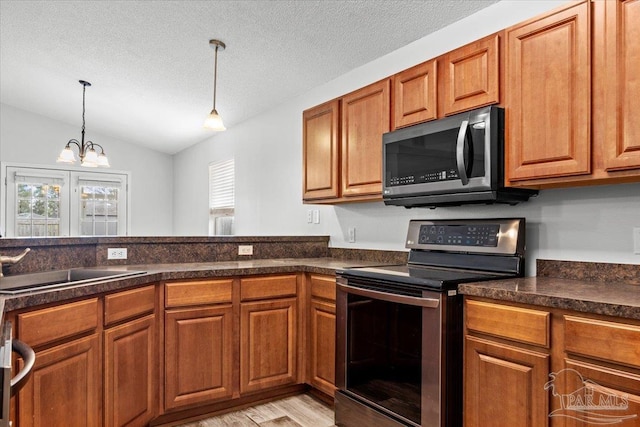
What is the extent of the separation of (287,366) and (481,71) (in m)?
2.08

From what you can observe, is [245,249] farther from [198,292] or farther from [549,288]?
[549,288]

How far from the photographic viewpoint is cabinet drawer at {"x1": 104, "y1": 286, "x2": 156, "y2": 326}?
6.47 feet

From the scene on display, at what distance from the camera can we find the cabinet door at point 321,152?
2.99 meters

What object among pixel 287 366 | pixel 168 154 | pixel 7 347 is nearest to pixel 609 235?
pixel 287 366

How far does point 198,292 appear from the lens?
2426mm

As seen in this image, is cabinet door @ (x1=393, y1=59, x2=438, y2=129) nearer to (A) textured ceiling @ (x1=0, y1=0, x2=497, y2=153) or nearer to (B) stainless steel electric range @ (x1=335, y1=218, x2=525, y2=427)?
(A) textured ceiling @ (x1=0, y1=0, x2=497, y2=153)

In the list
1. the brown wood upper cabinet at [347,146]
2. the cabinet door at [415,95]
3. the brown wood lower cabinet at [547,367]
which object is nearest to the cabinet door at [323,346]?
the brown wood upper cabinet at [347,146]

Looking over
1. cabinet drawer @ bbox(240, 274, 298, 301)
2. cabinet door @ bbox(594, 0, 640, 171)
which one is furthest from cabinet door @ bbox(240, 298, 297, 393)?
cabinet door @ bbox(594, 0, 640, 171)

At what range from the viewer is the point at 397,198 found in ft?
8.09

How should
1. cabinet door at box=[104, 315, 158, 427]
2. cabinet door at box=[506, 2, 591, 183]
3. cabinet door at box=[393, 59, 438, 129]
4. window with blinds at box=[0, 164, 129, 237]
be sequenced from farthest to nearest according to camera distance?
1. window with blinds at box=[0, 164, 129, 237]
2. cabinet door at box=[393, 59, 438, 129]
3. cabinet door at box=[104, 315, 158, 427]
4. cabinet door at box=[506, 2, 591, 183]

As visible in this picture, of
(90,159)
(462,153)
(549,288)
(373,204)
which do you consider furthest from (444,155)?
(90,159)

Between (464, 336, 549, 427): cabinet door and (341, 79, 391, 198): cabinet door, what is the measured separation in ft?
4.00

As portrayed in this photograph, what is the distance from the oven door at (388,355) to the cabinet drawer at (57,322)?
1.24 m

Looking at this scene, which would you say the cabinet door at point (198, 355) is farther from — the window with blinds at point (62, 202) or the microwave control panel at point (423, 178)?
the window with blinds at point (62, 202)
